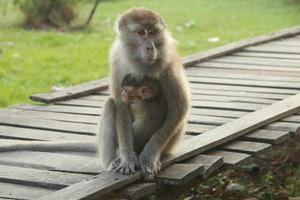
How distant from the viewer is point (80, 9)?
15.1m

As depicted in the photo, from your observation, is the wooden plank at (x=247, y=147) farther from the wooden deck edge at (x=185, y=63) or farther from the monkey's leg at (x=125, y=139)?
the wooden deck edge at (x=185, y=63)

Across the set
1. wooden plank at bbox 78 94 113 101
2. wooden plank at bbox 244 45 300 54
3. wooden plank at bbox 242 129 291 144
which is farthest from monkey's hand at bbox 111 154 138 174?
wooden plank at bbox 244 45 300 54

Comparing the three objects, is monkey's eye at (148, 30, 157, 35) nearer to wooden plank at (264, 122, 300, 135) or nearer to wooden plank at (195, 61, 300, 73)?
wooden plank at (264, 122, 300, 135)

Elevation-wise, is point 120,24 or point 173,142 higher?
point 120,24

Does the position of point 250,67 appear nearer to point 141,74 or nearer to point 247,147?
point 247,147

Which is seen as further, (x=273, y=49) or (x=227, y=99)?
(x=273, y=49)

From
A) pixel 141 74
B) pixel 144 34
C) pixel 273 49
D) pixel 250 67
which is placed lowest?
pixel 250 67

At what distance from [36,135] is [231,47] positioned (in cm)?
453

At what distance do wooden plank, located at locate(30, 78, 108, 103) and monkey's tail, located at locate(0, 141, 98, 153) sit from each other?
1644 mm

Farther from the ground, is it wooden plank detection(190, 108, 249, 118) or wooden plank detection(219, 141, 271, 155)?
wooden plank detection(190, 108, 249, 118)

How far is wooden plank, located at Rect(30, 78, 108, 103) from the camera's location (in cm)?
814

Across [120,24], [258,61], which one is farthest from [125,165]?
[258,61]

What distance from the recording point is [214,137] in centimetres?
644

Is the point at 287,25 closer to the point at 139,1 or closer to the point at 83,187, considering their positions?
the point at 139,1
